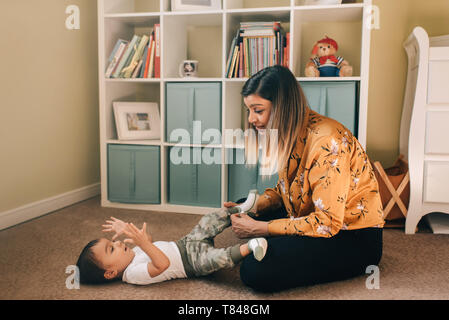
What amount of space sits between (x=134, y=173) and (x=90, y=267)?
116 centimetres

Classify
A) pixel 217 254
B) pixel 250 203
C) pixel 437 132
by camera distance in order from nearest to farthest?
pixel 217 254 → pixel 250 203 → pixel 437 132

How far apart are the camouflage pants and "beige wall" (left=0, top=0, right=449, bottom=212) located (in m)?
1.18

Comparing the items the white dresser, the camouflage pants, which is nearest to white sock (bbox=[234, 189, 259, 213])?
the camouflage pants

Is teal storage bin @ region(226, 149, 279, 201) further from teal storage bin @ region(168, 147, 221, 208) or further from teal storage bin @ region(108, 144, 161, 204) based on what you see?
teal storage bin @ region(108, 144, 161, 204)

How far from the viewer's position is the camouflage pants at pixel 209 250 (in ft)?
4.41

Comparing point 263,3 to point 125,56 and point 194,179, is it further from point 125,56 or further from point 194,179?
point 194,179

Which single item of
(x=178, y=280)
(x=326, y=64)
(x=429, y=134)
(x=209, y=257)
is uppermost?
(x=326, y=64)

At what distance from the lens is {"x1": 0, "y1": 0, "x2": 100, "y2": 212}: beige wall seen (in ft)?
6.70

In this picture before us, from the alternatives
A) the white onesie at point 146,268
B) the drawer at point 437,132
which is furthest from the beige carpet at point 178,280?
the drawer at point 437,132

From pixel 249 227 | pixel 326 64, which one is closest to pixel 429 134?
pixel 326 64

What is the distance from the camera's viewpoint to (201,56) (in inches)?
108

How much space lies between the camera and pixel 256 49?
229 cm
